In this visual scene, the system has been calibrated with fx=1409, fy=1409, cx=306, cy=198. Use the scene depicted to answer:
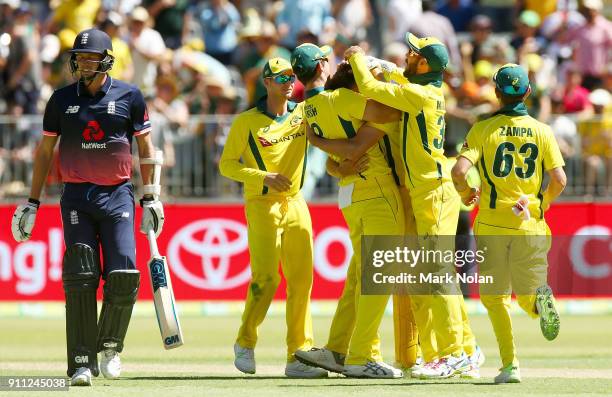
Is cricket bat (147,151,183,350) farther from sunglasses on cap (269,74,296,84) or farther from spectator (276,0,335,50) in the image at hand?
spectator (276,0,335,50)

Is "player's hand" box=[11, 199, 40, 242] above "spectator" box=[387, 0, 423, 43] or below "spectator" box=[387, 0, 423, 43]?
below

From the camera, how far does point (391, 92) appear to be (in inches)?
437

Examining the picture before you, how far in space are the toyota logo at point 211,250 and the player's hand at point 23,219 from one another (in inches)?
316

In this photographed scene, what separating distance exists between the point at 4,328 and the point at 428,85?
26.7 ft

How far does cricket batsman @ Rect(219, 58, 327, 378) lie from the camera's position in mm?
12359

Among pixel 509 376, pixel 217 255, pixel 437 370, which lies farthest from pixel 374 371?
pixel 217 255

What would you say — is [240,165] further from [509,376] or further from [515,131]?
[509,376]

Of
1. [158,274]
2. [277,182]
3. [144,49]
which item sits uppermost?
[144,49]

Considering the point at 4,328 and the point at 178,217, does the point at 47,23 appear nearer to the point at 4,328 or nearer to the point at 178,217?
the point at 178,217

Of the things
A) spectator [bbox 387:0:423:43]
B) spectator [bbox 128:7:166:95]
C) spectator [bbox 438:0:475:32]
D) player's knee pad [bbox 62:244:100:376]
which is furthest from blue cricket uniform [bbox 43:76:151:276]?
spectator [bbox 438:0:475:32]

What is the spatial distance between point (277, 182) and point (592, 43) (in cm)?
1203

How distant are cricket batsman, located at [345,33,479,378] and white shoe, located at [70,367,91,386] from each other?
2.64 metres

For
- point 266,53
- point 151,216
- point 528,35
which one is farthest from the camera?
point 528,35

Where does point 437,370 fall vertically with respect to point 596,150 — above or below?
below
